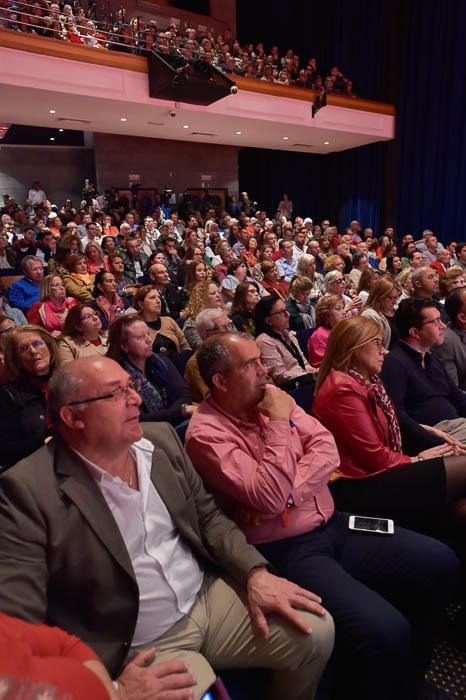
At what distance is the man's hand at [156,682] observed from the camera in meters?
0.87

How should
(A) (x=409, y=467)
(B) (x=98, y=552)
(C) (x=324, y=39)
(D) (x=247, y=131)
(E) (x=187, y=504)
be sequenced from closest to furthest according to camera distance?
(B) (x=98, y=552) → (E) (x=187, y=504) → (A) (x=409, y=467) → (D) (x=247, y=131) → (C) (x=324, y=39)

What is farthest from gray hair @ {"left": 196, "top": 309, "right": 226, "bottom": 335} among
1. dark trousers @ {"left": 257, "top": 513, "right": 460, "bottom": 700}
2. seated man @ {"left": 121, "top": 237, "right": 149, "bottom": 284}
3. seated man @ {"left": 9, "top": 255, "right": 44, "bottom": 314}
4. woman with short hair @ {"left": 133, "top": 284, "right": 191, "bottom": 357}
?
seated man @ {"left": 121, "top": 237, "right": 149, "bottom": 284}

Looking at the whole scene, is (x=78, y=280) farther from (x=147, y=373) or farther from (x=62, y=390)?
(x=62, y=390)

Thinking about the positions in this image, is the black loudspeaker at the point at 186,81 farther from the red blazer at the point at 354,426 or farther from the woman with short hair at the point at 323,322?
the red blazer at the point at 354,426

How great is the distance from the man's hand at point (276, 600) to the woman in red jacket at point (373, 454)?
574mm

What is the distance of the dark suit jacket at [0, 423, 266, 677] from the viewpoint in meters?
0.90

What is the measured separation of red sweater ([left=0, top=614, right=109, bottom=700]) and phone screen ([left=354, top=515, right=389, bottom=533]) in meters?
0.86

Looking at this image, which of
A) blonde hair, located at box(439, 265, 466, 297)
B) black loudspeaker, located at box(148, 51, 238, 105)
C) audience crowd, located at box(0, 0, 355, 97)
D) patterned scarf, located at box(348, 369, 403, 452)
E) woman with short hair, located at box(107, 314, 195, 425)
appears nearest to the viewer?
patterned scarf, located at box(348, 369, 403, 452)

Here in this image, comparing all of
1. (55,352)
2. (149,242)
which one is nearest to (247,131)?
(149,242)

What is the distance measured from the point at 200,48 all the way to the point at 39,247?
4.94 meters

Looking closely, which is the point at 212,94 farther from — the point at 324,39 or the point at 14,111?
the point at 324,39

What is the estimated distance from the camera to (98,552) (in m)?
0.97

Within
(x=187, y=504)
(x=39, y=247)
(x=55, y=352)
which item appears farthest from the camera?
(x=39, y=247)

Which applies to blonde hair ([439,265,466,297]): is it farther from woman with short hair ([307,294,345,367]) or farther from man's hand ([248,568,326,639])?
man's hand ([248,568,326,639])
